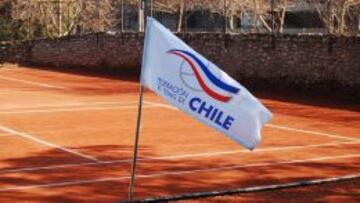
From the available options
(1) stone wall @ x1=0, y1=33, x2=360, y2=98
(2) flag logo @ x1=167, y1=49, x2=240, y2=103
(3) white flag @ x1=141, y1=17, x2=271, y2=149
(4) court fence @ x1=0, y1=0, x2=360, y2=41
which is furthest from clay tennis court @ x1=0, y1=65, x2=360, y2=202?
(4) court fence @ x1=0, y1=0, x2=360, y2=41

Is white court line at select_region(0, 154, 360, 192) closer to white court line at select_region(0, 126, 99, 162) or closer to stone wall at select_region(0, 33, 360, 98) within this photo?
white court line at select_region(0, 126, 99, 162)

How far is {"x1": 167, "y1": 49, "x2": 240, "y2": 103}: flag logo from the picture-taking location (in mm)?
6547

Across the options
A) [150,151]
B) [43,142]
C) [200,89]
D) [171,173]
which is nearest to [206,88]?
[200,89]

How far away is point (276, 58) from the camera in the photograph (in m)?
25.4

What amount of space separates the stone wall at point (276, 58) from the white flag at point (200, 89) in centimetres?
1636

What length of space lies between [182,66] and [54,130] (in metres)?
9.64

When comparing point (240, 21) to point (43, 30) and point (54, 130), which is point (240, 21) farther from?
point (54, 130)

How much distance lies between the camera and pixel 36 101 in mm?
22234

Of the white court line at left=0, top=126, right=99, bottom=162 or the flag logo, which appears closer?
the flag logo

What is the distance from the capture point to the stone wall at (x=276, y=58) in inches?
907

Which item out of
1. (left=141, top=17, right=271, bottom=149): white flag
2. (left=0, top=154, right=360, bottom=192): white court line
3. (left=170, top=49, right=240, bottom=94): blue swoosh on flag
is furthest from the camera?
(left=0, top=154, right=360, bottom=192): white court line

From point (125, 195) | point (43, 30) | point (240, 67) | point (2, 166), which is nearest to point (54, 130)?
point (2, 166)

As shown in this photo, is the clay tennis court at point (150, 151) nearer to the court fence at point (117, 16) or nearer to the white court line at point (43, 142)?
the white court line at point (43, 142)

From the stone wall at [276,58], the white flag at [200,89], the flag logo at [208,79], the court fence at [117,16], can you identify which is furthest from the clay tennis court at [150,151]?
the court fence at [117,16]
